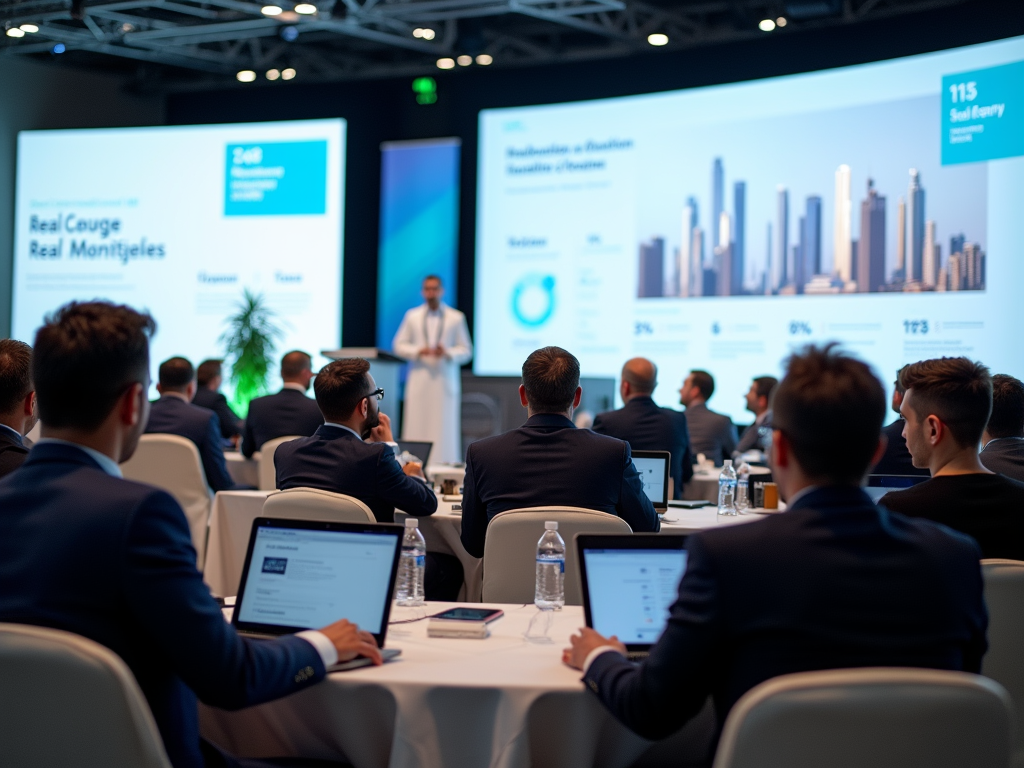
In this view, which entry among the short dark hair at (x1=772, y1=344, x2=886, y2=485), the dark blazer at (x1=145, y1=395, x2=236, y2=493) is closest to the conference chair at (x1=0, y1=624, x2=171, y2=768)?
the short dark hair at (x1=772, y1=344, x2=886, y2=485)

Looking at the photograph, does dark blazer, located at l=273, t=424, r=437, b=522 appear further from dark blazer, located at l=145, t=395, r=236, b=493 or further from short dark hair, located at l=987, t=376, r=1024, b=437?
dark blazer, located at l=145, t=395, r=236, b=493

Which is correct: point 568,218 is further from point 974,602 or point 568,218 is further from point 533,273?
point 974,602

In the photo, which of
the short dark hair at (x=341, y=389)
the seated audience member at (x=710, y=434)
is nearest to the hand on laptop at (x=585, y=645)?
the short dark hair at (x=341, y=389)

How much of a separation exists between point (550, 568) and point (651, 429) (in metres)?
2.68

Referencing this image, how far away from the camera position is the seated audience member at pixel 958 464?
8.07 ft

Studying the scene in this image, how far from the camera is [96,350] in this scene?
168cm

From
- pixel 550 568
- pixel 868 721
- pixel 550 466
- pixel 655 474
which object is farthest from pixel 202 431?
pixel 868 721

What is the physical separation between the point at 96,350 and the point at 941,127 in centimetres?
738

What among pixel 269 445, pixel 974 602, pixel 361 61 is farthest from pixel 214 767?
pixel 361 61

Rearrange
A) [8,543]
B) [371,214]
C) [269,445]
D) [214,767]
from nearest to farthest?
1. [8,543]
2. [214,767]
3. [269,445]
4. [371,214]

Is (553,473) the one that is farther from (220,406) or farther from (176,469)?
(220,406)

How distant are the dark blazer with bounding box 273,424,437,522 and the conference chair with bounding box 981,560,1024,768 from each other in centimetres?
211

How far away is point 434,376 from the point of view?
896 centimetres

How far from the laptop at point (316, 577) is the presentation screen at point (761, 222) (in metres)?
5.28
